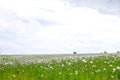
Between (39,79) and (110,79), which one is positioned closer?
(110,79)

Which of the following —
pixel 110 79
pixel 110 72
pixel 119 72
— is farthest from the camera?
pixel 110 72

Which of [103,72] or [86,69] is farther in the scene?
[86,69]

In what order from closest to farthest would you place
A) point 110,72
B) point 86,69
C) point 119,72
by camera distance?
point 119,72, point 110,72, point 86,69

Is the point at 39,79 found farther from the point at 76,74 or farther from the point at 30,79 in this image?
the point at 76,74

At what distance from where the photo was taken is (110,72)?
1714 centimetres

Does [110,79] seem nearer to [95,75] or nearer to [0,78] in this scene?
[95,75]

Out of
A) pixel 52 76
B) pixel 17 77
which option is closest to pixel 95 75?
pixel 52 76

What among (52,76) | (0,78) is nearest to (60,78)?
(52,76)

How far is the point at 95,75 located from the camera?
16.3m

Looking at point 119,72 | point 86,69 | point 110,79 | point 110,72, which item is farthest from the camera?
point 86,69

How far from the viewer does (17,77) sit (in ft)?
56.0

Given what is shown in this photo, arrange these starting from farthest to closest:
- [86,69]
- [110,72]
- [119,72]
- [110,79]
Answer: [86,69] → [110,72] → [119,72] → [110,79]

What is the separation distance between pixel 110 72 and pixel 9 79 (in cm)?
496

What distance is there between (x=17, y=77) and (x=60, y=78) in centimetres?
221
